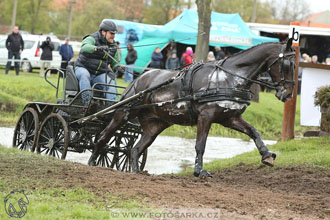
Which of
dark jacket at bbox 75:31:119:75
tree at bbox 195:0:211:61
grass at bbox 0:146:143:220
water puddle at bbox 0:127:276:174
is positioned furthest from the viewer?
tree at bbox 195:0:211:61

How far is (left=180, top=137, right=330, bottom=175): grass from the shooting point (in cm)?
1121

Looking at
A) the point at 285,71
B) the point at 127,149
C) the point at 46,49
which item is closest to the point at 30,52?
the point at 46,49

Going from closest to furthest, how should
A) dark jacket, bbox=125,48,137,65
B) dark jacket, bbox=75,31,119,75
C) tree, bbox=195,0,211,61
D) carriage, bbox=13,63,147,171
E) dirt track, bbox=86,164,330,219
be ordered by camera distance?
dirt track, bbox=86,164,330,219
carriage, bbox=13,63,147,171
dark jacket, bbox=75,31,119,75
tree, bbox=195,0,211,61
dark jacket, bbox=125,48,137,65

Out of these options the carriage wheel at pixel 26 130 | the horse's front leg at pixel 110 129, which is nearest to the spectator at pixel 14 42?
the carriage wheel at pixel 26 130

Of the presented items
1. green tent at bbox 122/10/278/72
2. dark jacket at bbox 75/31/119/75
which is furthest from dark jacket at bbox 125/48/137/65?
dark jacket at bbox 75/31/119/75

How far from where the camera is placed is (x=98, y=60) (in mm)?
11188

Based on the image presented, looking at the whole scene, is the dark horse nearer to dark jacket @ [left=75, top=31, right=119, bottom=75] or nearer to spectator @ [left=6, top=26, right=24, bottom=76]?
dark jacket @ [left=75, top=31, right=119, bottom=75]

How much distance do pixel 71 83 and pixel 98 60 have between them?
63 cm

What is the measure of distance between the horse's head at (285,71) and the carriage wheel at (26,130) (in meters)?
4.57

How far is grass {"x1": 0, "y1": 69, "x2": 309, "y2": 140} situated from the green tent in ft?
17.9

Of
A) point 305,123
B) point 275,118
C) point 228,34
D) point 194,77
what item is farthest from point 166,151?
point 228,34

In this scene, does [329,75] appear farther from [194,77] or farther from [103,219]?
[103,219]

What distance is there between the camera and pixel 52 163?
29.9 feet

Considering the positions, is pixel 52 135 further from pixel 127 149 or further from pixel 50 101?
pixel 50 101
